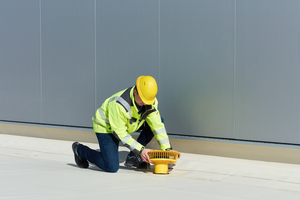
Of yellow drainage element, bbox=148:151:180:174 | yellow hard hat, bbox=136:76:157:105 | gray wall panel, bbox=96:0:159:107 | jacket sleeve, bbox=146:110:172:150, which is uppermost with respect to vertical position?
gray wall panel, bbox=96:0:159:107

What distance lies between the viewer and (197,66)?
556 centimetres

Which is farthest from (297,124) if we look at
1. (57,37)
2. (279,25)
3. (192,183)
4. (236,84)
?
(57,37)

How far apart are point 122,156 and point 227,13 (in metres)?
2.58

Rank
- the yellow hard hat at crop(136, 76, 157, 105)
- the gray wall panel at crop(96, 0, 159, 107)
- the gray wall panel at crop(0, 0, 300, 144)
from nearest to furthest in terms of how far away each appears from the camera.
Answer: the yellow hard hat at crop(136, 76, 157, 105), the gray wall panel at crop(0, 0, 300, 144), the gray wall panel at crop(96, 0, 159, 107)

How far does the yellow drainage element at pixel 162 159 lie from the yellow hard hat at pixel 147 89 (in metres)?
0.64

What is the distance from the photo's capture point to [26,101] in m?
7.57

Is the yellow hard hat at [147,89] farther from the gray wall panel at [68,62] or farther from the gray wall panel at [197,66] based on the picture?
the gray wall panel at [68,62]

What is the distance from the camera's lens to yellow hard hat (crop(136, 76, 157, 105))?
4.46 meters

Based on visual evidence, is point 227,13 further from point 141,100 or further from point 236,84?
point 141,100

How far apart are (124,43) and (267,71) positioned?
241 cm

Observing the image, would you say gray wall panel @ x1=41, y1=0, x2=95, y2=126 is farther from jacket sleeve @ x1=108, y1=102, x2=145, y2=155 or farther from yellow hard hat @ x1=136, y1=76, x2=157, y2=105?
yellow hard hat @ x1=136, y1=76, x2=157, y2=105

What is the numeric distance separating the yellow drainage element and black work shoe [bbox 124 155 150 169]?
338 mm

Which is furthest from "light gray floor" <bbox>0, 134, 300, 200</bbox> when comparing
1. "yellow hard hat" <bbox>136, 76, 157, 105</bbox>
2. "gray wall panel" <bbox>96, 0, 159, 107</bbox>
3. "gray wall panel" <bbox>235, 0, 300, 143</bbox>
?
"gray wall panel" <bbox>96, 0, 159, 107</bbox>

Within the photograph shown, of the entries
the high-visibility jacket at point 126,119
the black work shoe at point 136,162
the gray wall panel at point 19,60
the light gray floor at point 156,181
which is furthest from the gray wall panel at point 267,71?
the gray wall panel at point 19,60
